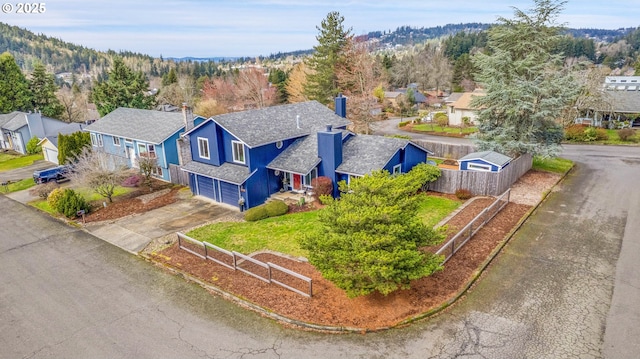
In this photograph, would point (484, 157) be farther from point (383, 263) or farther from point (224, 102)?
point (224, 102)

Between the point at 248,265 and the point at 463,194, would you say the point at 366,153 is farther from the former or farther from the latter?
the point at 248,265

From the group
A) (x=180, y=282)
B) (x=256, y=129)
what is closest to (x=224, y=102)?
(x=256, y=129)

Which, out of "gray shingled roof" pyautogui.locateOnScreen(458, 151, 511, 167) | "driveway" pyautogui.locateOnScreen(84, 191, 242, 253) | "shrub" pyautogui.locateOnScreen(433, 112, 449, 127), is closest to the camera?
"driveway" pyautogui.locateOnScreen(84, 191, 242, 253)

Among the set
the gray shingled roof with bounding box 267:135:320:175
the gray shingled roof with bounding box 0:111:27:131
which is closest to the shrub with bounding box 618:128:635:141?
the gray shingled roof with bounding box 267:135:320:175

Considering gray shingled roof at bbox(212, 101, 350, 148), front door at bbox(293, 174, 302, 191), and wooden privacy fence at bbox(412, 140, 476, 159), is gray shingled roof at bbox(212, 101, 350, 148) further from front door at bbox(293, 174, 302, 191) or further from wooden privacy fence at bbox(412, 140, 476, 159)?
wooden privacy fence at bbox(412, 140, 476, 159)

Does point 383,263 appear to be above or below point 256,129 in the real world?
below

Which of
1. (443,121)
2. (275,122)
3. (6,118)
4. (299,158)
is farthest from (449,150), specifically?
(6,118)
